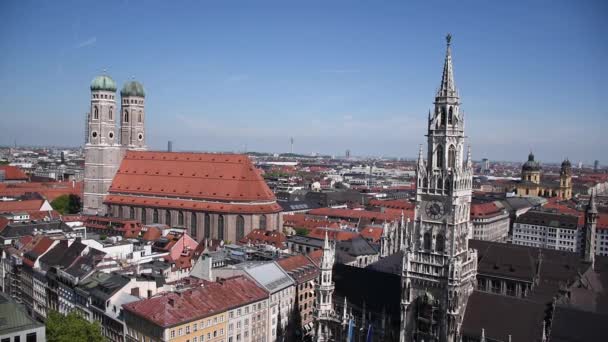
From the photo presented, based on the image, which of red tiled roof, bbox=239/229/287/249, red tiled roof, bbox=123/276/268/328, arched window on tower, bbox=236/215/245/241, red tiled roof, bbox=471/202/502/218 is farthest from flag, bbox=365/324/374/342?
red tiled roof, bbox=471/202/502/218

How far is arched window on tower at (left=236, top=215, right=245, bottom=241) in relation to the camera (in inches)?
4801

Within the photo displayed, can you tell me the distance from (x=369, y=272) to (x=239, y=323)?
56.8 ft

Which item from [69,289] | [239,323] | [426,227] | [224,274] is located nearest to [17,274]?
[69,289]

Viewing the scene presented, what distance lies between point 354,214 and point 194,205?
45.3 metres

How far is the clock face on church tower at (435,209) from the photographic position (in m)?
52.6

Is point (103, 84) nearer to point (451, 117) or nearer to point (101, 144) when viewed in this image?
point (101, 144)

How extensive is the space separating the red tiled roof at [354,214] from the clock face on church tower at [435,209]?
87969 mm

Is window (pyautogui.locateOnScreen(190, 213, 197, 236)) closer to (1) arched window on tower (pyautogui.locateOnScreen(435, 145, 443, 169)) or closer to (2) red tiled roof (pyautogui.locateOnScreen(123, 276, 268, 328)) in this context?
(2) red tiled roof (pyautogui.locateOnScreen(123, 276, 268, 328))

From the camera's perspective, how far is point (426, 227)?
5328 centimetres

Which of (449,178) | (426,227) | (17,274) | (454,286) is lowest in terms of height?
(17,274)

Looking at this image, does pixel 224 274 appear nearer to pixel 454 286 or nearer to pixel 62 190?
pixel 454 286

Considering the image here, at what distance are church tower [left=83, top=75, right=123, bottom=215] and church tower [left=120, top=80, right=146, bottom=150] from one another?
396 cm

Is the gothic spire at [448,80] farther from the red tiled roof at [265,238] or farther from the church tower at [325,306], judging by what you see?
the red tiled roof at [265,238]

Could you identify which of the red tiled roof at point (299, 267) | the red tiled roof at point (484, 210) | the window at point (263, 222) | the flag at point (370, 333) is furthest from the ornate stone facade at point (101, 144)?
the flag at point (370, 333)
